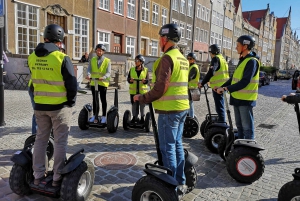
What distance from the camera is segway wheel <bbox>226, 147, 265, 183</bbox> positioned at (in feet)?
13.4

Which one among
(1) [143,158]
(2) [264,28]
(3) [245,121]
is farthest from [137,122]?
(2) [264,28]

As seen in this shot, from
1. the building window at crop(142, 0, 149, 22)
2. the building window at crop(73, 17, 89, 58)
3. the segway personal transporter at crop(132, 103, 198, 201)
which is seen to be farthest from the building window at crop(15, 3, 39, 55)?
the segway personal transporter at crop(132, 103, 198, 201)

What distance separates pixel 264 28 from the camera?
239 feet

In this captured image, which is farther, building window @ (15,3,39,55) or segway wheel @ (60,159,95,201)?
building window @ (15,3,39,55)

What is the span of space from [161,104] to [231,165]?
5.91 feet

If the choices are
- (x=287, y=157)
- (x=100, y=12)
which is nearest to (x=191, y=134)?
(x=287, y=157)

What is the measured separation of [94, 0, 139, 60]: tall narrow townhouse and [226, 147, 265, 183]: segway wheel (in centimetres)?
1705

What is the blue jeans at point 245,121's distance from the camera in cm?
438

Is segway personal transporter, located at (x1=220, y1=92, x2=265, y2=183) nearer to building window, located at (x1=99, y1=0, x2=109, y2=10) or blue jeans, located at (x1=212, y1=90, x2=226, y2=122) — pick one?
blue jeans, located at (x1=212, y1=90, x2=226, y2=122)

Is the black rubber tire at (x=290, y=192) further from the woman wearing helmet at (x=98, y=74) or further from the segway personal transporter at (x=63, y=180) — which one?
the woman wearing helmet at (x=98, y=74)

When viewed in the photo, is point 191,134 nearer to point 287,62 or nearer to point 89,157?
point 89,157

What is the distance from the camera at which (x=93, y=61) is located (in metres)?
6.66

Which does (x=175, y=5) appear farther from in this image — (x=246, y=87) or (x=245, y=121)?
(x=245, y=121)

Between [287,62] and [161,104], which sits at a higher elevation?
[287,62]
